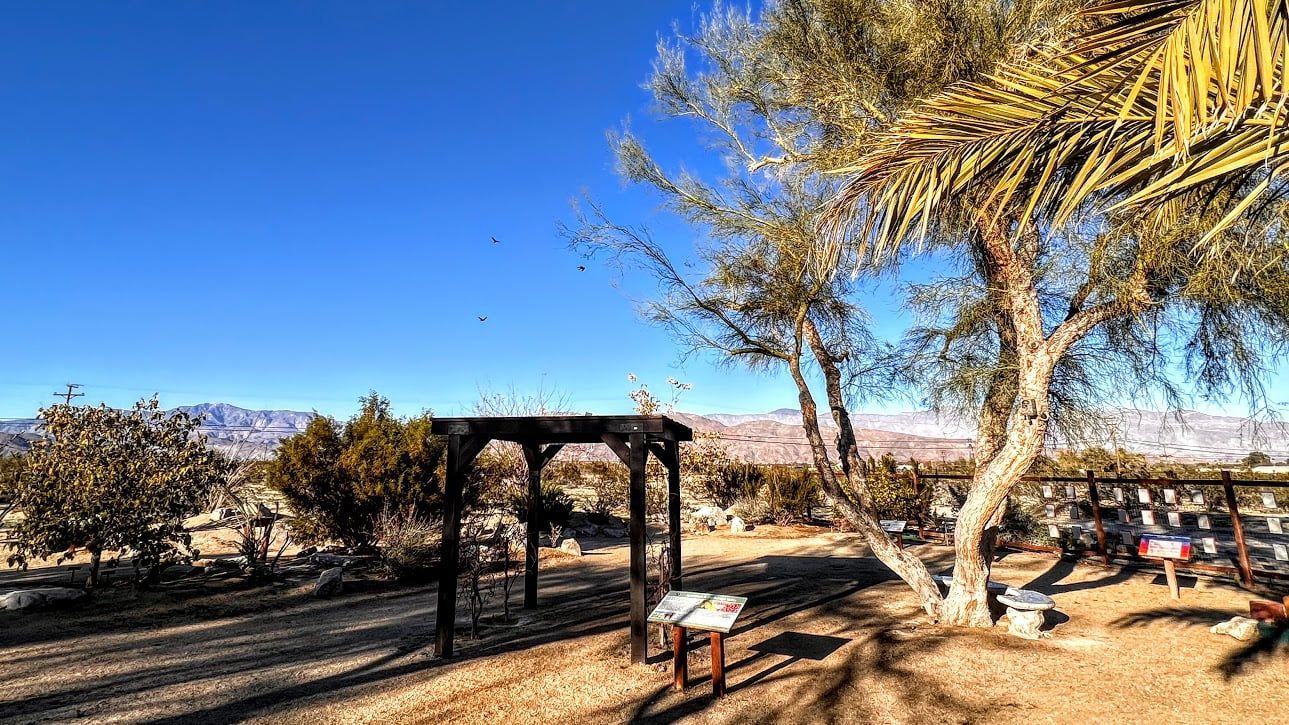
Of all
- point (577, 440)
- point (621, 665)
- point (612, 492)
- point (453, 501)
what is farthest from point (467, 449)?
point (612, 492)

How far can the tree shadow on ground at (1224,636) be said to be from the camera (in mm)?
4488

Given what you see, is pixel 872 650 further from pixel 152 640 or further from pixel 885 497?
pixel 885 497

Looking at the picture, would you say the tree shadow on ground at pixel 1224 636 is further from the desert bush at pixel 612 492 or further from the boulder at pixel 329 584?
the desert bush at pixel 612 492

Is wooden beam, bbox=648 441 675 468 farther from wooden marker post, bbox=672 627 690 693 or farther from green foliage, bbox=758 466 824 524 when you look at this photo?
green foliage, bbox=758 466 824 524

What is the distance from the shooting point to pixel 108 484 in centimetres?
756

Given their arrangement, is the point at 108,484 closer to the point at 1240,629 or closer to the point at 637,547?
the point at 637,547

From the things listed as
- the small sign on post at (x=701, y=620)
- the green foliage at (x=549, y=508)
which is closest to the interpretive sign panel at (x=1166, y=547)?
the small sign on post at (x=701, y=620)

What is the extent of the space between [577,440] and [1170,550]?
6591 millimetres

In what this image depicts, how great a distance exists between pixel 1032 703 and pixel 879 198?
11.7ft

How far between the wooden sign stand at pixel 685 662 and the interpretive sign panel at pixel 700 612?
91mm

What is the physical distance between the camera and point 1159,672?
14.5 feet

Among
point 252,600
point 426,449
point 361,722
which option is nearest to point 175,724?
point 361,722

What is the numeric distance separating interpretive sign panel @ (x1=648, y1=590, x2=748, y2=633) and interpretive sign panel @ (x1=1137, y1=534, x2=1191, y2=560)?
531 cm

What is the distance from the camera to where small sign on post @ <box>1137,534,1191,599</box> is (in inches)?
247
